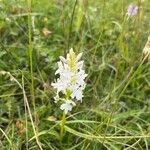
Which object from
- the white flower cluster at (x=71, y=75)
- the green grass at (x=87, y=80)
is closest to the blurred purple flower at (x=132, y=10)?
the green grass at (x=87, y=80)

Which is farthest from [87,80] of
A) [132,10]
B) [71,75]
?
[71,75]

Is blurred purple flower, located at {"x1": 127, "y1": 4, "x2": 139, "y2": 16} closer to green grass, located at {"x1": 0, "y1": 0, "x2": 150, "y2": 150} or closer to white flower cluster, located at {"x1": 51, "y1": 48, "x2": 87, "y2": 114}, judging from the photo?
green grass, located at {"x1": 0, "y1": 0, "x2": 150, "y2": 150}

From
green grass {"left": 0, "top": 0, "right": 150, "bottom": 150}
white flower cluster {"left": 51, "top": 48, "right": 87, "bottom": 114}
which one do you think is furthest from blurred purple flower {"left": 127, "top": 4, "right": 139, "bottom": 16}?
white flower cluster {"left": 51, "top": 48, "right": 87, "bottom": 114}

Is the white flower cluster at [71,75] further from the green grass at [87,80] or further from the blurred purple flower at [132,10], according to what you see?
the blurred purple flower at [132,10]

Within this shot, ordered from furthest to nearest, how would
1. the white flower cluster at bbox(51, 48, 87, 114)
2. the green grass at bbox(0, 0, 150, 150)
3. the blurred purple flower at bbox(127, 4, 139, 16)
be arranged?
the blurred purple flower at bbox(127, 4, 139, 16), the green grass at bbox(0, 0, 150, 150), the white flower cluster at bbox(51, 48, 87, 114)

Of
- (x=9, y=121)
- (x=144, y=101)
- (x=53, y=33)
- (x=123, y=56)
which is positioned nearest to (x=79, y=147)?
(x=9, y=121)

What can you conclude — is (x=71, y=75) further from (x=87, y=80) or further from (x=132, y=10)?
(x=132, y=10)

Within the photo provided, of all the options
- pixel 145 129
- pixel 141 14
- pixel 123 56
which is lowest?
pixel 145 129

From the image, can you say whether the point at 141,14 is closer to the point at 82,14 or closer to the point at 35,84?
the point at 82,14
